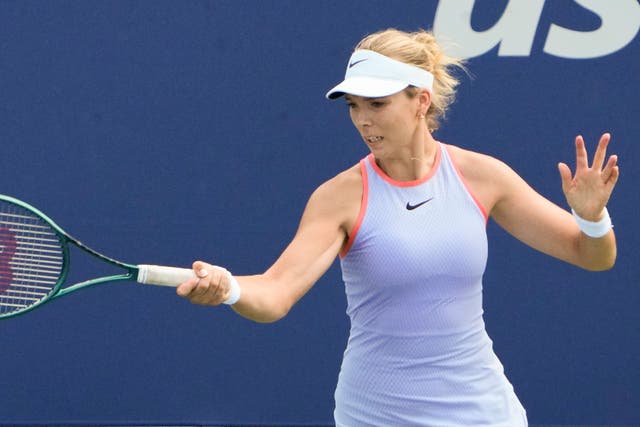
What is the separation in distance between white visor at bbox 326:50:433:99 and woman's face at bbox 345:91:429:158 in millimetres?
28

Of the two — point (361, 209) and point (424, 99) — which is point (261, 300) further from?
point (424, 99)

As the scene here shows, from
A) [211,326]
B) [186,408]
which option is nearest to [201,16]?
[211,326]

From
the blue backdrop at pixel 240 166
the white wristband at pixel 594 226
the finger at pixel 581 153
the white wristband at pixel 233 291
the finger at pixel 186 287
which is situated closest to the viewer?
the finger at pixel 186 287

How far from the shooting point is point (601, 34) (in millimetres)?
4285

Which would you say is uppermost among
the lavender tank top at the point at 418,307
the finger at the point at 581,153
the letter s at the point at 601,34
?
the letter s at the point at 601,34

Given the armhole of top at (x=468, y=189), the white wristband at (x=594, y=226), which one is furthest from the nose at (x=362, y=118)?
the white wristband at (x=594, y=226)

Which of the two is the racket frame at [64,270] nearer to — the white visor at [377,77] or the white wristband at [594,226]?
the white visor at [377,77]

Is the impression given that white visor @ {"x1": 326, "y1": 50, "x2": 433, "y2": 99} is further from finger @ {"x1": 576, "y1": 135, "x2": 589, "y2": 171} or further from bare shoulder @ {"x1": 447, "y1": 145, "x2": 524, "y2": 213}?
finger @ {"x1": 576, "y1": 135, "x2": 589, "y2": 171}

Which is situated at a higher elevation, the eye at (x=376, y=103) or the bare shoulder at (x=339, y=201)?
the eye at (x=376, y=103)

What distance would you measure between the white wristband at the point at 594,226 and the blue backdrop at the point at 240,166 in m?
1.38

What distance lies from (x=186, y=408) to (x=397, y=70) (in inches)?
72.7

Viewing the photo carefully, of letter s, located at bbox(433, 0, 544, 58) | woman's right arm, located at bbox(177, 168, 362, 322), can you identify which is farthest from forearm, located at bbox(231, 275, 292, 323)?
letter s, located at bbox(433, 0, 544, 58)

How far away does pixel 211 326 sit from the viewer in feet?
14.3

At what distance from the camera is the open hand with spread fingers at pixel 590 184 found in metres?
2.87
